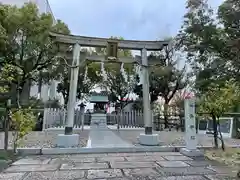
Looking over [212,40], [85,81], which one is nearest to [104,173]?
[212,40]

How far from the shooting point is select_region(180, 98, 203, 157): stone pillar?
5.91 m

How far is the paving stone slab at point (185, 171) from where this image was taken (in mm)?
4215

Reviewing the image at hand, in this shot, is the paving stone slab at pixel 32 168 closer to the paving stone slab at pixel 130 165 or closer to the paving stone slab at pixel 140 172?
the paving stone slab at pixel 130 165

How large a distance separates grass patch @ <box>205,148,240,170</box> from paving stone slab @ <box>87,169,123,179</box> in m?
2.52

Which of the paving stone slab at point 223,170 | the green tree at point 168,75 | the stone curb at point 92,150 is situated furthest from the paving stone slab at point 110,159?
the green tree at point 168,75

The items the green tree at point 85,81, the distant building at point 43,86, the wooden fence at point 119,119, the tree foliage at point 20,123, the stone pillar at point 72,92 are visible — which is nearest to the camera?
the tree foliage at point 20,123

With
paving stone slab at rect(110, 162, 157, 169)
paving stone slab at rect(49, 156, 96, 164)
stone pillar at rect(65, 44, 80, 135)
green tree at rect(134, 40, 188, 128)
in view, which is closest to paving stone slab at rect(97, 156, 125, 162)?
paving stone slab at rect(49, 156, 96, 164)

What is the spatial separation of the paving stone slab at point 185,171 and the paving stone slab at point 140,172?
0.52ft

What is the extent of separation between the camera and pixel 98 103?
19797 millimetres

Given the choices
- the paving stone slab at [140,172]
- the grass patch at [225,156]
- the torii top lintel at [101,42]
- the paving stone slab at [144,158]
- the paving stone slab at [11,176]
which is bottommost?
the paving stone slab at [11,176]

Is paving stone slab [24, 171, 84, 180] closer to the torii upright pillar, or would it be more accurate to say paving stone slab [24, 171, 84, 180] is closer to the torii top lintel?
the torii upright pillar

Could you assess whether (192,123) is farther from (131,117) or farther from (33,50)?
(33,50)

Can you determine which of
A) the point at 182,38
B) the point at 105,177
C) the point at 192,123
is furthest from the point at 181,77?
the point at 105,177

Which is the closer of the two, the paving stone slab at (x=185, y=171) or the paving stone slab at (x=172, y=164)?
the paving stone slab at (x=185, y=171)
